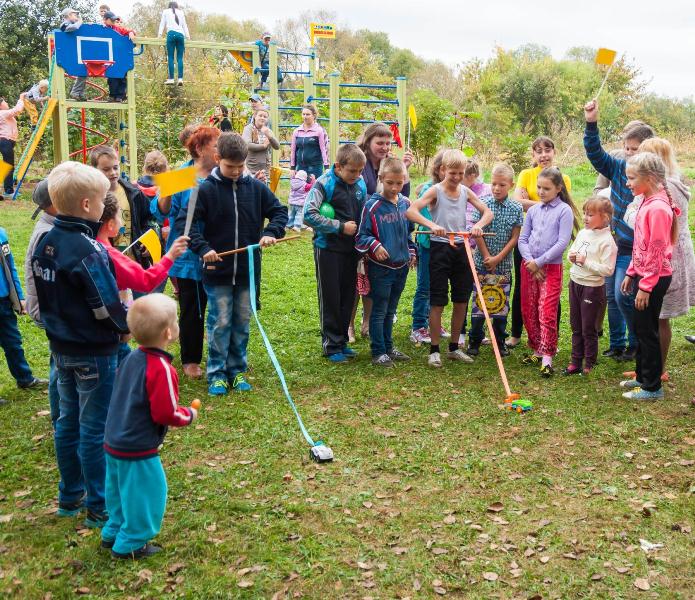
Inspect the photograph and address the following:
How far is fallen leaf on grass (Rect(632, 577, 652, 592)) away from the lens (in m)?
3.50

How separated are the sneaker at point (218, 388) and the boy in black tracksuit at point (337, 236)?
123 cm

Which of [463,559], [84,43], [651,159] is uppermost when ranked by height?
[84,43]

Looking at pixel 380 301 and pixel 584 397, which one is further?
pixel 380 301

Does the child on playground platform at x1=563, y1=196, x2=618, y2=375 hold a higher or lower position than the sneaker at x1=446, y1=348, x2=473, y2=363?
higher

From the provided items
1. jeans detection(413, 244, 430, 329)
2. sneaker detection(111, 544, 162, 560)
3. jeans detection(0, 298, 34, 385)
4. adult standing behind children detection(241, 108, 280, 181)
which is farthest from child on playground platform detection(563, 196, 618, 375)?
adult standing behind children detection(241, 108, 280, 181)

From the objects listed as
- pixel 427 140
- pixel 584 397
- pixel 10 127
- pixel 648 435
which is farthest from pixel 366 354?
pixel 427 140

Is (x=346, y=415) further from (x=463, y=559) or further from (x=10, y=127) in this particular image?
(x=10, y=127)

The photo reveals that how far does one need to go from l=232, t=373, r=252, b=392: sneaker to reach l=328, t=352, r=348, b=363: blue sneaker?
3.16ft

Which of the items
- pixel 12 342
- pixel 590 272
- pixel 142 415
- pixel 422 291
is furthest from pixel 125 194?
pixel 590 272

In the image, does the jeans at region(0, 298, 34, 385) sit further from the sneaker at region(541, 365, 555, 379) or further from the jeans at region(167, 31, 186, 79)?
the jeans at region(167, 31, 186, 79)

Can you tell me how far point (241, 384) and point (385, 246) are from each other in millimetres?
1688

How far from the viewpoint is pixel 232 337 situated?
6211mm

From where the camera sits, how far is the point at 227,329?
6.08 meters

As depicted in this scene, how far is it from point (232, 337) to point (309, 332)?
1812mm
